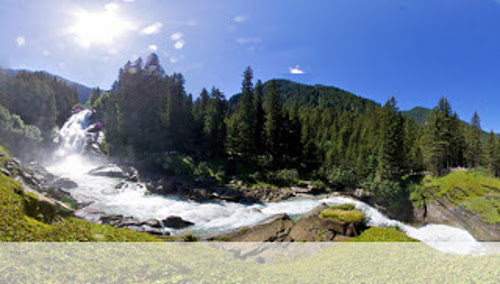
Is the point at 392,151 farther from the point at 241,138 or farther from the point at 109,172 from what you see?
the point at 109,172

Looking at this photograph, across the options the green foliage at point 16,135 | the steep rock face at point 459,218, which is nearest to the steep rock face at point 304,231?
the steep rock face at point 459,218

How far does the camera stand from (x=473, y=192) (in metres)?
21.9

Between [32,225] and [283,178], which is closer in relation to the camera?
[32,225]

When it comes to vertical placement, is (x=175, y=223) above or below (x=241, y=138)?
below

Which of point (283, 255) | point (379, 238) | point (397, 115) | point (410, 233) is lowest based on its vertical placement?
point (410, 233)

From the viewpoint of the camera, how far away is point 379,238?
36.2ft

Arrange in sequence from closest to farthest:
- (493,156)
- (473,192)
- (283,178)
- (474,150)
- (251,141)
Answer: (473,192) → (283,178) → (251,141) → (493,156) → (474,150)

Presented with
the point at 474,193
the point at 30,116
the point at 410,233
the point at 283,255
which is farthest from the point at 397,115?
the point at 30,116

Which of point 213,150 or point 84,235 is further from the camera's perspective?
point 213,150

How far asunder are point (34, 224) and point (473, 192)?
108 ft

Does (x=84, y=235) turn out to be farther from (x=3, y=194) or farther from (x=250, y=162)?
(x=250, y=162)

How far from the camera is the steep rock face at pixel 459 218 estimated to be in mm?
17872

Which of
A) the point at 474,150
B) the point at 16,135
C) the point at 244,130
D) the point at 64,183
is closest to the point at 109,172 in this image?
the point at 64,183

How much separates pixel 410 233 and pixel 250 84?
40678mm
